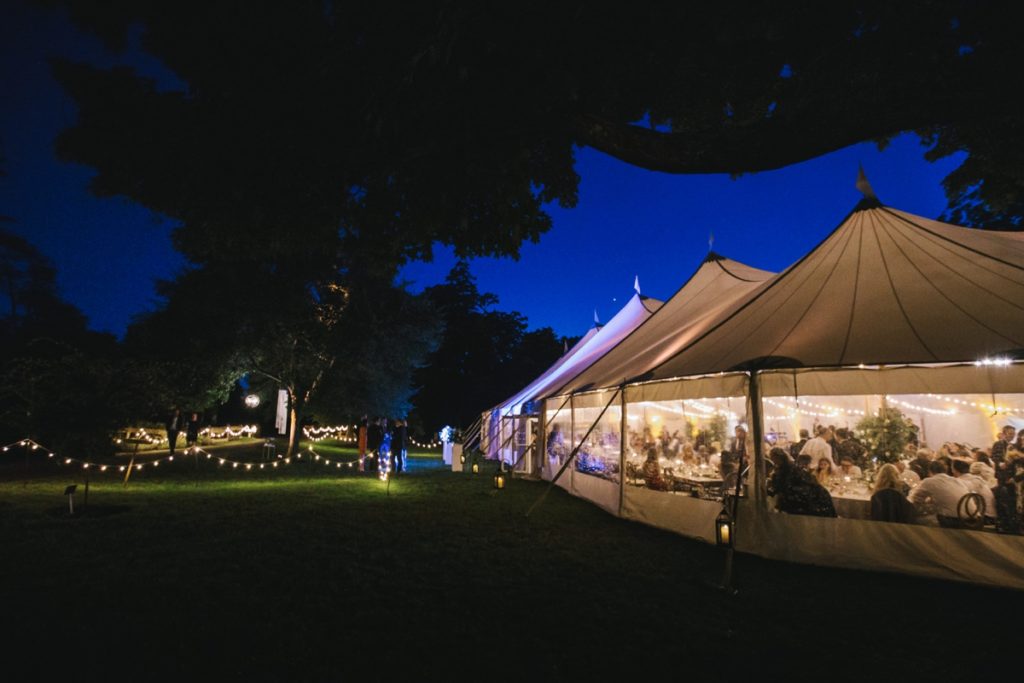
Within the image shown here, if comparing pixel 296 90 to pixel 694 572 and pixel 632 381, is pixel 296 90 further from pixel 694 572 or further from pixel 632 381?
pixel 694 572

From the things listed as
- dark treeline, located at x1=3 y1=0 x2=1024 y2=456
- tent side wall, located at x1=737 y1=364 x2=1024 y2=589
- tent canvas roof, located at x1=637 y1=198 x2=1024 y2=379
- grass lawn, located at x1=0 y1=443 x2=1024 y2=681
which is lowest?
grass lawn, located at x1=0 y1=443 x2=1024 y2=681

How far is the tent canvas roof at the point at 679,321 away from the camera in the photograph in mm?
6804

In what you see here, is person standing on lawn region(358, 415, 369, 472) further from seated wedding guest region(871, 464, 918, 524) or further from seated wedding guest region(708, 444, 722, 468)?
seated wedding guest region(871, 464, 918, 524)

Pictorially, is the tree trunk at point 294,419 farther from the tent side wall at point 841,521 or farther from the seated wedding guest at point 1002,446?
the seated wedding guest at point 1002,446

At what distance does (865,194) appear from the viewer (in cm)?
598

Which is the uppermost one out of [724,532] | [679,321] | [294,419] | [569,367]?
[679,321]

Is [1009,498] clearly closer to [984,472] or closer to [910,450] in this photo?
[984,472]

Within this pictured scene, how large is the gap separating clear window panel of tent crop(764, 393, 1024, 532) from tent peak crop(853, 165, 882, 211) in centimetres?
220

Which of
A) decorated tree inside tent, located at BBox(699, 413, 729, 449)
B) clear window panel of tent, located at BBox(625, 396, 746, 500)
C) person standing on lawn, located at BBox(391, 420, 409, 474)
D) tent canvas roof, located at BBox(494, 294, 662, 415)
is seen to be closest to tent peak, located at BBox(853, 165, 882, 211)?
clear window panel of tent, located at BBox(625, 396, 746, 500)

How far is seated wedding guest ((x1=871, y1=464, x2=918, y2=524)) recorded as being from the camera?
184 inches

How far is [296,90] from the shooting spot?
4.55m

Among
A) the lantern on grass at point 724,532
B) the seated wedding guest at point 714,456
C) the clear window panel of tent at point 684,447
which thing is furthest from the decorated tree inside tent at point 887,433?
the lantern on grass at point 724,532

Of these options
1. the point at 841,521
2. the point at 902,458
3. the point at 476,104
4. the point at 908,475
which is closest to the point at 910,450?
the point at 902,458

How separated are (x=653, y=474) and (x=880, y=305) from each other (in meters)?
3.24
